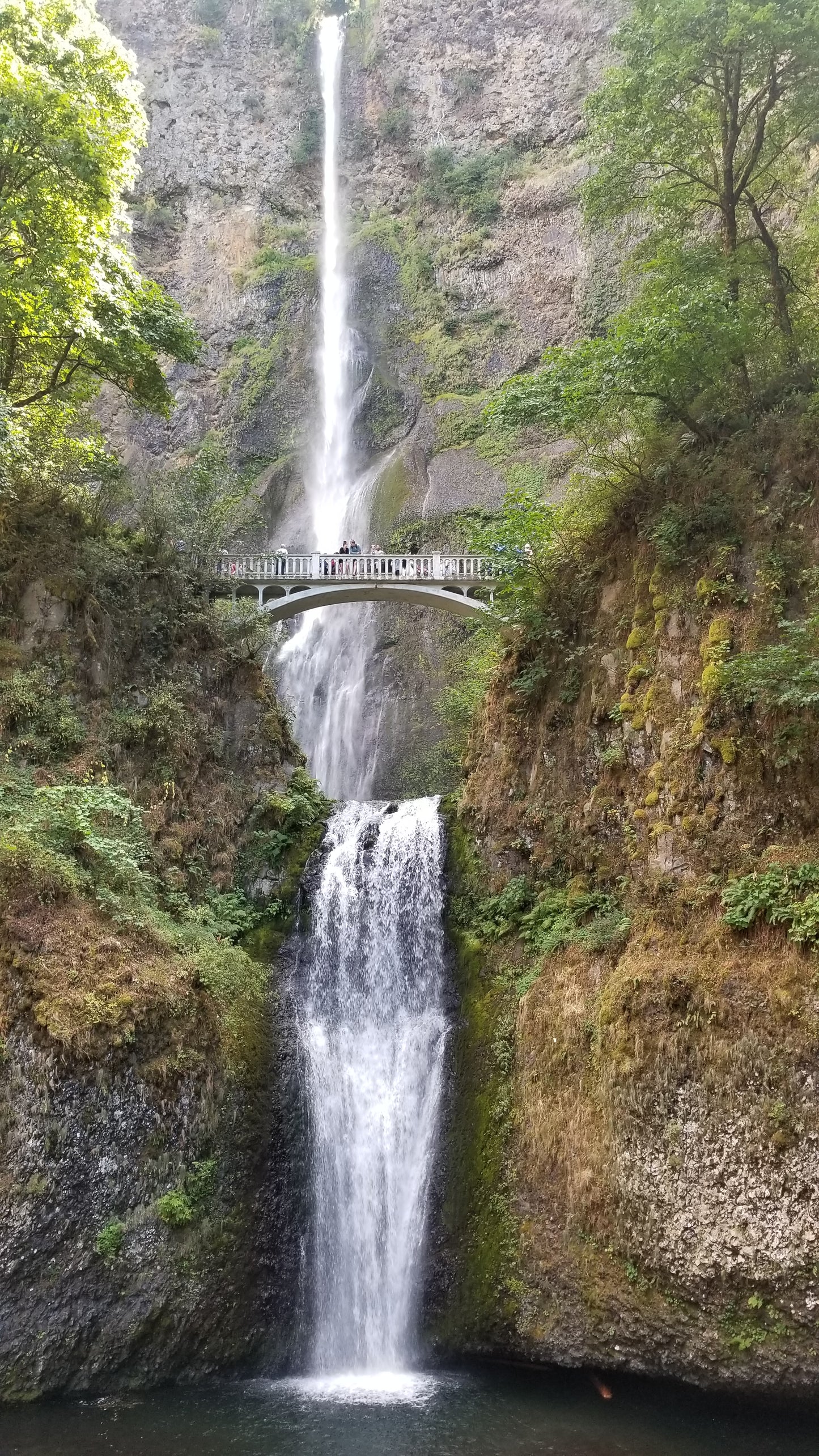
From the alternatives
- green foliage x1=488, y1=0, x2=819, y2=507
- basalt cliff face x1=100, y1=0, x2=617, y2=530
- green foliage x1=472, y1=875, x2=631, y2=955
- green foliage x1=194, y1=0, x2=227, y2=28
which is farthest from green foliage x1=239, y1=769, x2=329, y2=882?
green foliage x1=194, y1=0, x2=227, y2=28

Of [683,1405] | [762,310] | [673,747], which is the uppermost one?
[762,310]

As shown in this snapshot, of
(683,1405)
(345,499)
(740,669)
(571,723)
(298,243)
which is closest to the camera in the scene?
(683,1405)

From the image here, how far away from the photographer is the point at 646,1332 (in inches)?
390

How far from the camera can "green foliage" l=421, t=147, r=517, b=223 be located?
4172cm

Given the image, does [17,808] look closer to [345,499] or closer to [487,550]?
[487,550]

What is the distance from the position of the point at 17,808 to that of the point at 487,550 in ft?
27.9

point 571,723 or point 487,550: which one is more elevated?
point 487,550

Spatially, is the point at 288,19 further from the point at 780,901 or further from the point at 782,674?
the point at 780,901

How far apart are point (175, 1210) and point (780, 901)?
7.98 m

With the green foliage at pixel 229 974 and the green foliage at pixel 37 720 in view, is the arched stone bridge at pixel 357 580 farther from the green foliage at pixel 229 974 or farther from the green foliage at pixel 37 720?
the green foliage at pixel 229 974

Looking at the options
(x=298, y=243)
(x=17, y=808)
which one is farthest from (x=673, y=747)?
(x=298, y=243)

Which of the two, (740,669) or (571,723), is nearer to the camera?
(740,669)

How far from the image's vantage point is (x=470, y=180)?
4281 cm

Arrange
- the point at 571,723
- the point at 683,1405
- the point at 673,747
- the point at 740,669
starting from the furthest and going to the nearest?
the point at 571,723
the point at 673,747
the point at 740,669
the point at 683,1405
